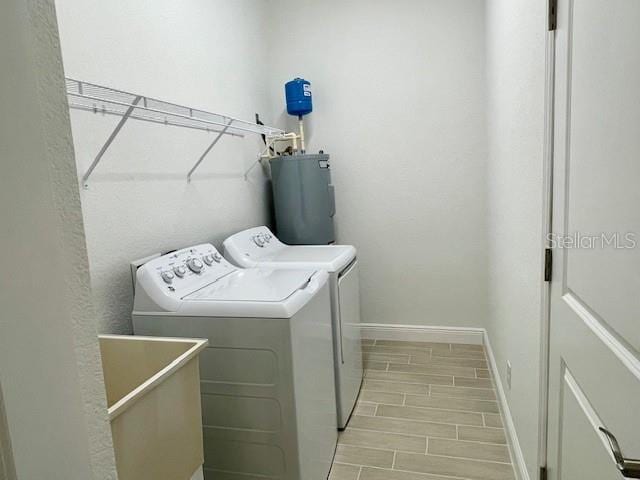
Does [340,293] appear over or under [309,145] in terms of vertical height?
under

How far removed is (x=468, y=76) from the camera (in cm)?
293

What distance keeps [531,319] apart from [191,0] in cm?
222

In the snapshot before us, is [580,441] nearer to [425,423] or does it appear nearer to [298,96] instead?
[425,423]

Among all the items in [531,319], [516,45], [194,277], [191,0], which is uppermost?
[191,0]

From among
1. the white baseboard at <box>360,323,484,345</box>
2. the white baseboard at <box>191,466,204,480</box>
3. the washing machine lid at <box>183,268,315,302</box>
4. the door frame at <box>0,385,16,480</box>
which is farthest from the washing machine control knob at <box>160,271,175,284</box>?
the white baseboard at <box>360,323,484,345</box>

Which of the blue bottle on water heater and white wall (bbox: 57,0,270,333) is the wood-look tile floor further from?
the blue bottle on water heater

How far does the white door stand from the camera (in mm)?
715

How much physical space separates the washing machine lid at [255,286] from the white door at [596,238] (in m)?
0.93

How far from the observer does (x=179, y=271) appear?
72.2 inches

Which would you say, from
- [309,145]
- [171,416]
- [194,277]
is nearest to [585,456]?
[171,416]

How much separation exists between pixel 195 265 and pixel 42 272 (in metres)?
1.43

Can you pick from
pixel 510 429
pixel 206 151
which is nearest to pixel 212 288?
pixel 206 151

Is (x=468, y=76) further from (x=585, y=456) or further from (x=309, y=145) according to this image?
(x=585, y=456)

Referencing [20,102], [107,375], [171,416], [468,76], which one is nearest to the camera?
[20,102]
